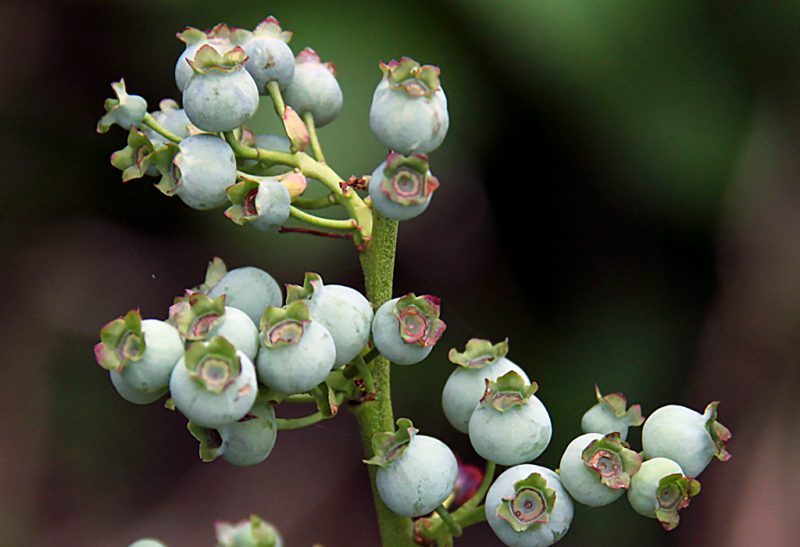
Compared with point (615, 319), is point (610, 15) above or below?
above

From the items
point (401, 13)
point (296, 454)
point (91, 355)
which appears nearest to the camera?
point (401, 13)

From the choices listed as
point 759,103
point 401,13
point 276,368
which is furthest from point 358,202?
point 759,103

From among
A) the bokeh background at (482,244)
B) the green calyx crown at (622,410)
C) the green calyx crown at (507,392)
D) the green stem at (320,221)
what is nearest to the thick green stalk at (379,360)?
the green stem at (320,221)

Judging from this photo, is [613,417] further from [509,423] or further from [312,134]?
[312,134]

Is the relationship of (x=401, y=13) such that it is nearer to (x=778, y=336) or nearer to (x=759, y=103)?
(x=759, y=103)

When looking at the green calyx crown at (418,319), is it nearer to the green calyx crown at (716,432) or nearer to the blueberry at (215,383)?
the blueberry at (215,383)

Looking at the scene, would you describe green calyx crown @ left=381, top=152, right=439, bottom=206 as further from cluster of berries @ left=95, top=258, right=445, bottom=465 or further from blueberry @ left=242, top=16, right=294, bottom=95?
blueberry @ left=242, top=16, right=294, bottom=95

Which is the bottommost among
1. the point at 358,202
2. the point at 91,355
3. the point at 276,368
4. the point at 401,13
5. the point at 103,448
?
the point at 103,448
